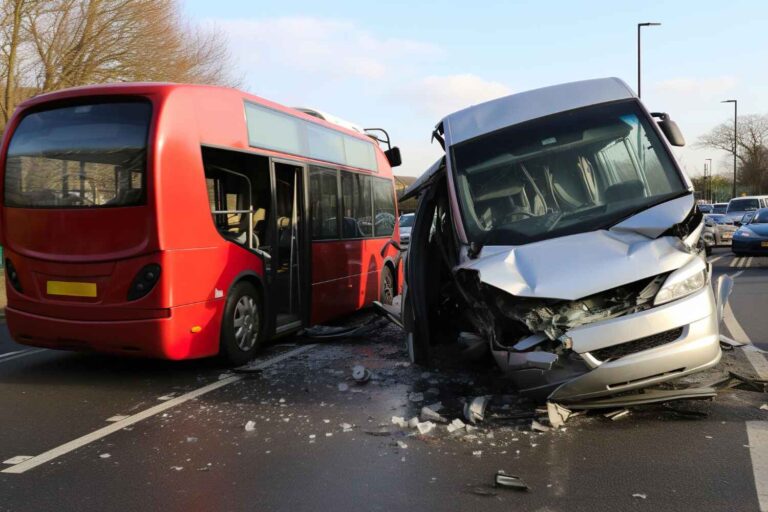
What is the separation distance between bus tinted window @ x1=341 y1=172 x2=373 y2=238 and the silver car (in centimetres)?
285

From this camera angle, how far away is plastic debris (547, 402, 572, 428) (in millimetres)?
4738

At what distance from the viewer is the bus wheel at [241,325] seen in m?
6.80

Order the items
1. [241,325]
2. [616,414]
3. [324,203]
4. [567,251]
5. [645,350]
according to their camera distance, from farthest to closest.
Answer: [324,203] → [241,325] → [616,414] → [567,251] → [645,350]

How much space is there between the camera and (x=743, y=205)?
30297 millimetres

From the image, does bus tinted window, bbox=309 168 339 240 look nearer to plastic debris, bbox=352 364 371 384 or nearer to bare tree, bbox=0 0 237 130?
plastic debris, bbox=352 364 371 384

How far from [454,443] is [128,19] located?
19.4 meters

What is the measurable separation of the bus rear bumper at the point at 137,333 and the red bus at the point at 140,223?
0.5 inches

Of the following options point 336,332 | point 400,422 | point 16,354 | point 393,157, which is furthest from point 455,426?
point 393,157

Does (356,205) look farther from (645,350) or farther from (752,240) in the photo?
(752,240)

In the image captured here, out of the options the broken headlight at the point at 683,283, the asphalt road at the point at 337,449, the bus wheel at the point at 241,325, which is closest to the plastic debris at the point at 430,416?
the asphalt road at the point at 337,449

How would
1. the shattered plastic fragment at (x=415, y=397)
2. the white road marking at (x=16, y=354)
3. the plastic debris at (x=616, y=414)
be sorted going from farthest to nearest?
1. the white road marking at (x=16, y=354)
2. the shattered plastic fragment at (x=415, y=397)
3. the plastic debris at (x=616, y=414)

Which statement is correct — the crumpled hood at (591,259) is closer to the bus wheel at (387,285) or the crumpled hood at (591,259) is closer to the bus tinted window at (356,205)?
the bus tinted window at (356,205)

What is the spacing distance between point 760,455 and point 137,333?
492 cm

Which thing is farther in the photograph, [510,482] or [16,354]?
[16,354]
